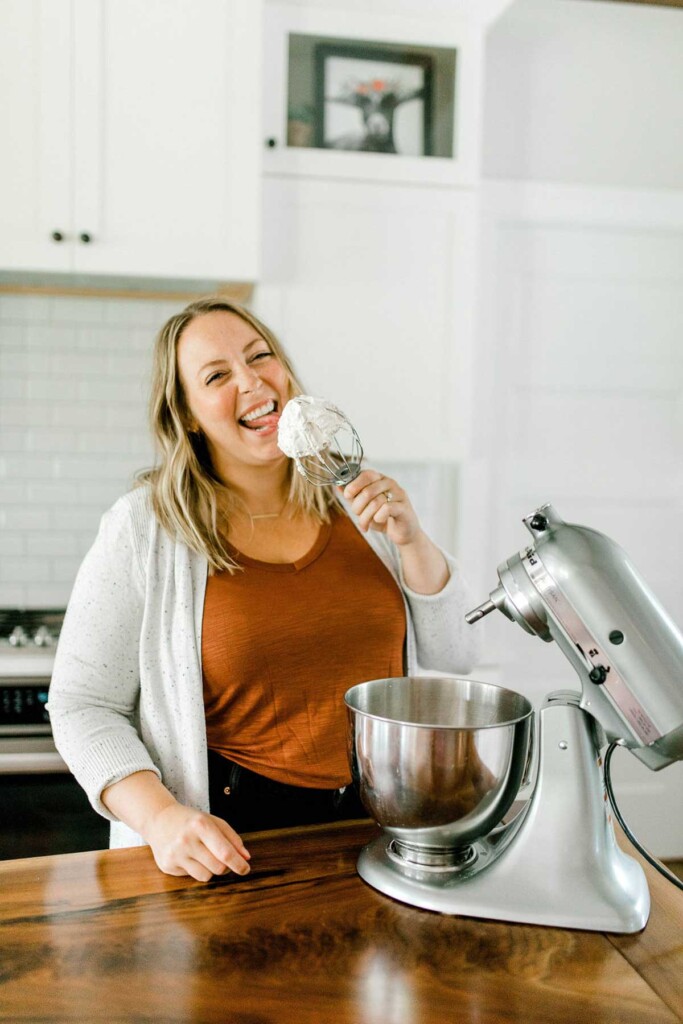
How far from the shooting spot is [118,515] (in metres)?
1.49

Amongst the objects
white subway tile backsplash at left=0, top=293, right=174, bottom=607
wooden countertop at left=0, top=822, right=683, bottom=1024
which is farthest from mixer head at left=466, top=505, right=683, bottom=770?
white subway tile backsplash at left=0, top=293, right=174, bottom=607

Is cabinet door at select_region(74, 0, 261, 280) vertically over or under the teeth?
over

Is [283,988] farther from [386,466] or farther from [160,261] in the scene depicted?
[386,466]

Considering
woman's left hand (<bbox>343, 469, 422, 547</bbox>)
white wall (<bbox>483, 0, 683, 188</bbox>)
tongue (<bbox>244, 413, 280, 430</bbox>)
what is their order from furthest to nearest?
white wall (<bbox>483, 0, 683, 188</bbox>) → tongue (<bbox>244, 413, 280, 430</bbox>) → woman's left hand (<bbox>343, 469, 422, 547</bbox>)

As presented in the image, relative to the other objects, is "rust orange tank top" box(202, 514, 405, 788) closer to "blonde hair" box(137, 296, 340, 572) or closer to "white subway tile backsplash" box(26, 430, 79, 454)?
"blonde hair" box(137, 296, 340, 572)

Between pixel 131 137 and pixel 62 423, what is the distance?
0.88m

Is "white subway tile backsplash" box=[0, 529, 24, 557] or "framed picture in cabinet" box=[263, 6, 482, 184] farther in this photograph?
"white subway tile backsplash" box=[0, 529, 24, 557]

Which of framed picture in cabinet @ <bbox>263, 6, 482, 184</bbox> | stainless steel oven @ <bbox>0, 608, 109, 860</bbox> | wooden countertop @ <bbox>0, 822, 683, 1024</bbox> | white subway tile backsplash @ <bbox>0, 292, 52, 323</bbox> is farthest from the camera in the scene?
white subway tile backsplash @ <bbox>0, 292, 52, 323</bbox>

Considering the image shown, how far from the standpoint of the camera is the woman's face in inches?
60.6

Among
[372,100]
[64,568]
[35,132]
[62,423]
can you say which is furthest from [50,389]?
[372,100]

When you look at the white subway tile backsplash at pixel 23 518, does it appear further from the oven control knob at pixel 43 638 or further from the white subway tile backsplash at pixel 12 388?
the oven control knob at pixel 43 638

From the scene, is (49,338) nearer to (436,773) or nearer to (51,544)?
(51,544)

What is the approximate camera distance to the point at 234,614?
4.72 ft

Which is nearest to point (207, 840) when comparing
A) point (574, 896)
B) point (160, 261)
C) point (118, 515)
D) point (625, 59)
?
point (574, 896)
